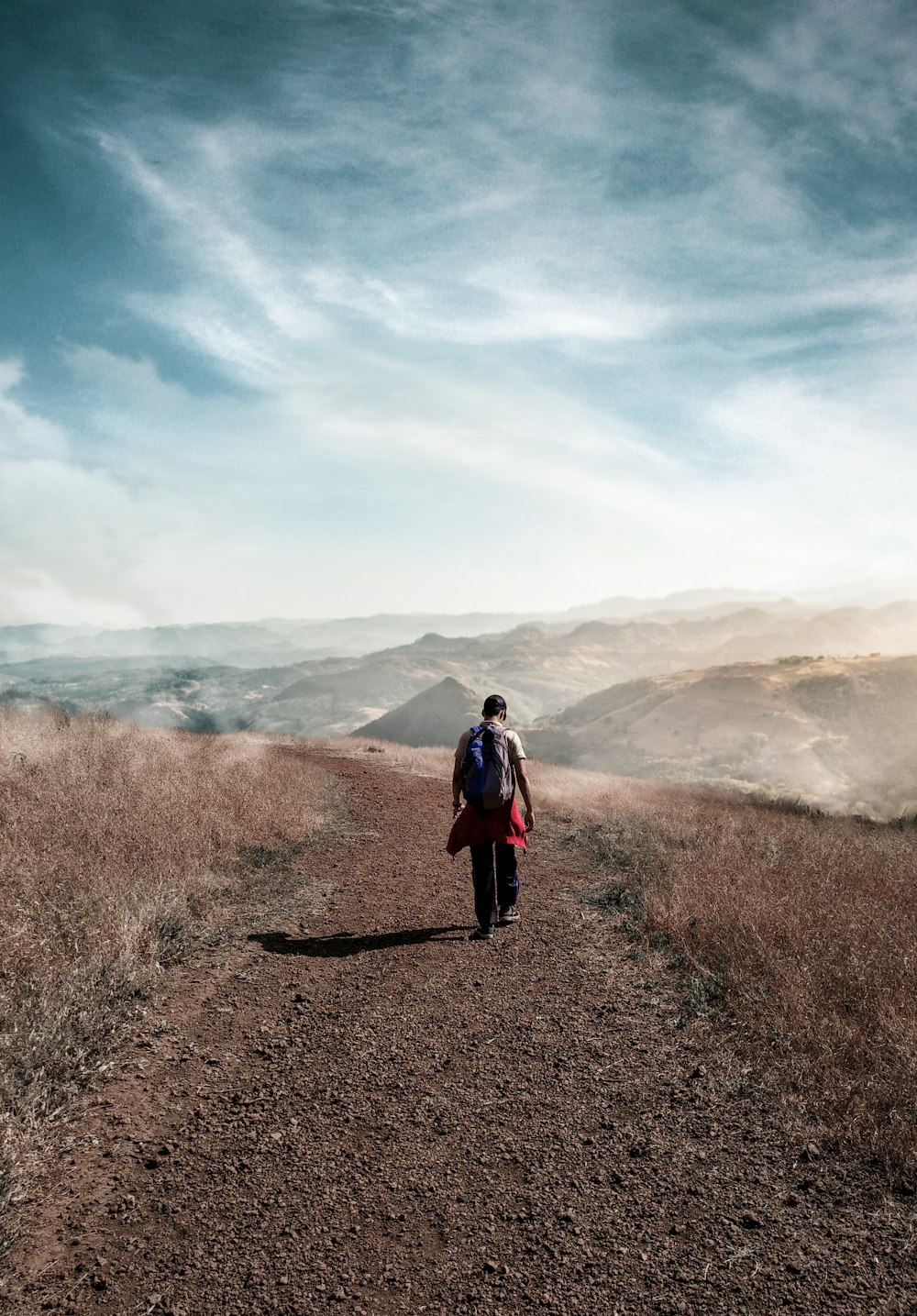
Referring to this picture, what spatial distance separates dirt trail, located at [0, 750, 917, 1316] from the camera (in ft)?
9.09

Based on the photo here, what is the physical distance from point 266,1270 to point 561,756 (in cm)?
6560

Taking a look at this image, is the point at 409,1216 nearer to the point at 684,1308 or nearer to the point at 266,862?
the point at 684,1308

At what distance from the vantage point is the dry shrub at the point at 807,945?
3971 millimetres

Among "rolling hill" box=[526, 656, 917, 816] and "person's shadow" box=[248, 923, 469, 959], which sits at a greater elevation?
"person's shadow" box=[248, 923, 469, 959]

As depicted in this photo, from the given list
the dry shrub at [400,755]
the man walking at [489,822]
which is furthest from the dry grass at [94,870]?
the dry shrub at [400,755]

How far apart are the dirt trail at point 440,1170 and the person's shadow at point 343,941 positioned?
36cm

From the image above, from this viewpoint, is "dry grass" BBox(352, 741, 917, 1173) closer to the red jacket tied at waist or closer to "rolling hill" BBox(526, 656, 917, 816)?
the red jacket tied at waist

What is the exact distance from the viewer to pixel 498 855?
6.95 meters

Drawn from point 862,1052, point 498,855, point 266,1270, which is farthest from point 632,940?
point 266,1270

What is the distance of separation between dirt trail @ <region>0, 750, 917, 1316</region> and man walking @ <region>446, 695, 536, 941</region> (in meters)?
0.96

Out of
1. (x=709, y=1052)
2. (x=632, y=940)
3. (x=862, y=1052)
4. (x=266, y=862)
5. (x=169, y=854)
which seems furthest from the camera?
(x=266, y=862)

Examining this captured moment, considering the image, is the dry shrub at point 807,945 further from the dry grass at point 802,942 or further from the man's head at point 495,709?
the man's head at point 495,709

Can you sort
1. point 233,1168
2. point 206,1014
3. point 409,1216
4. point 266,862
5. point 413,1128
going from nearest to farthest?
point 409,1216 < point 233,1168 < point 413,1128 < point 206,1014 < point 266,862

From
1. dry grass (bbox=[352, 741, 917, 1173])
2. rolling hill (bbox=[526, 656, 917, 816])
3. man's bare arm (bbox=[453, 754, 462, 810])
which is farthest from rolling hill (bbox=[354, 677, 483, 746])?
man's bare arm (bbox=[453, 754, 462, 810])
